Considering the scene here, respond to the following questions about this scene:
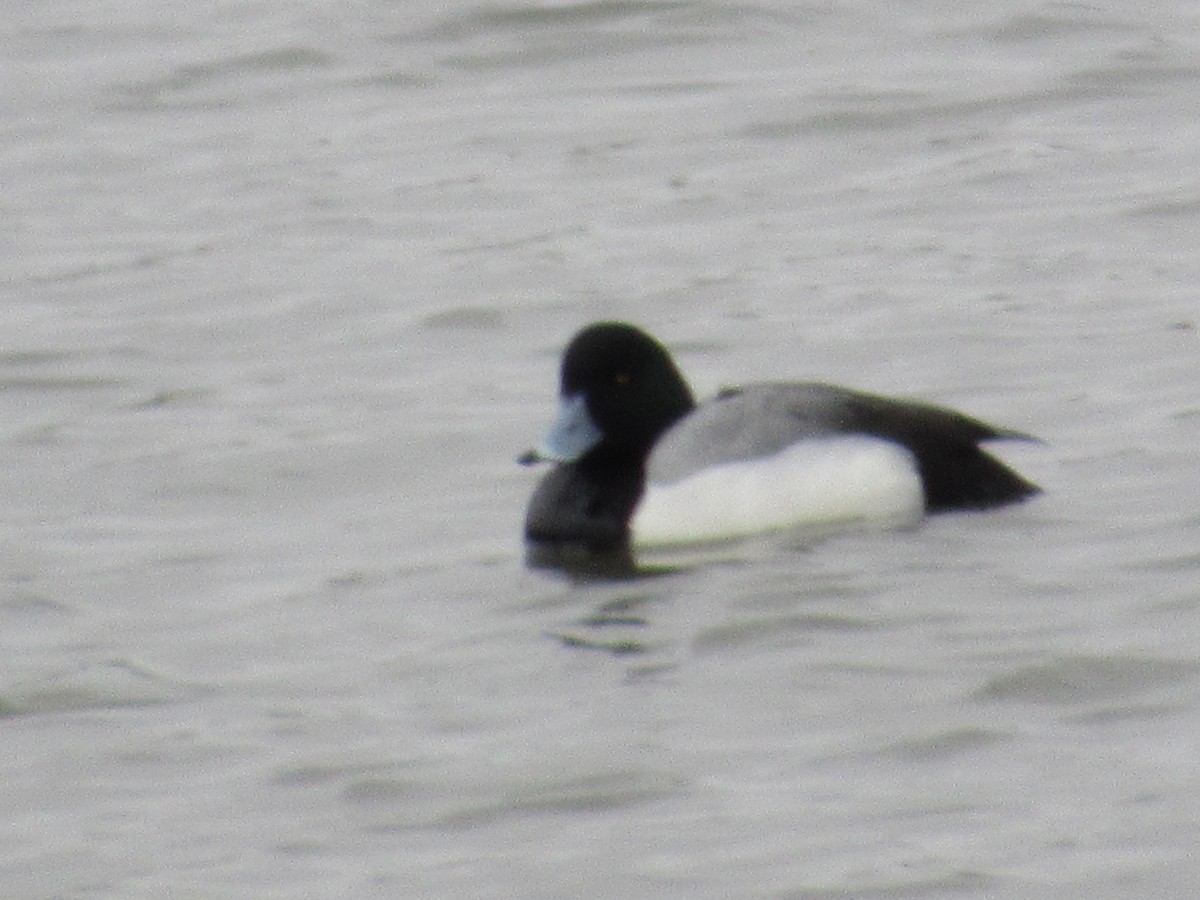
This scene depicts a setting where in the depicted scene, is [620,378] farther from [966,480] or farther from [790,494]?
[966,480]

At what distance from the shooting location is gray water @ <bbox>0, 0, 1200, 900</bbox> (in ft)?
23.0

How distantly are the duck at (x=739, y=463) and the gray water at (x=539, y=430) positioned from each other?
5.8 inches

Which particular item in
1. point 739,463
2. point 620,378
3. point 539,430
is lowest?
point 539,430

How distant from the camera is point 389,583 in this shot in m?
9.05

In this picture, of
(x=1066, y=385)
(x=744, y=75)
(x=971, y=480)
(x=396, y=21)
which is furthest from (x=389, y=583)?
(x=396, y=21)

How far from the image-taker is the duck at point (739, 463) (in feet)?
30.9

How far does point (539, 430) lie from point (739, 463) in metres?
1.40

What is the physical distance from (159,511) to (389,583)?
3.79 feet

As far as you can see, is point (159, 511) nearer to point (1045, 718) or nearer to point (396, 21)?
point (1045, 718)

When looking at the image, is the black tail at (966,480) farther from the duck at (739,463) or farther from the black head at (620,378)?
the black head at (620,378)

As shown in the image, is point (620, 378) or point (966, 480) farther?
point (620, 378)

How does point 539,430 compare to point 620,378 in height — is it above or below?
below

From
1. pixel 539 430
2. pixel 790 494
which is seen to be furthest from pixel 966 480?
pixel 539 430

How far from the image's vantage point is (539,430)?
10.7 metres
